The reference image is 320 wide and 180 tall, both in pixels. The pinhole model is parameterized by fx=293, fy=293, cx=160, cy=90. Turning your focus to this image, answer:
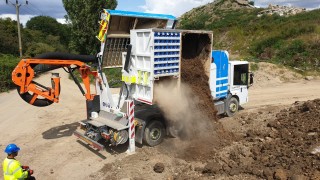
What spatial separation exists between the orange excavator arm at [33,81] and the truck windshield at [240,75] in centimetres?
544

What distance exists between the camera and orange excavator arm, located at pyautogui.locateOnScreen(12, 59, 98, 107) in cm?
856

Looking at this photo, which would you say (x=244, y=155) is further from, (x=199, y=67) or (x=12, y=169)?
(x=12, y=169)

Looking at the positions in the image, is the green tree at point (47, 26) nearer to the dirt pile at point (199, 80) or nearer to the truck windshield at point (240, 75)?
the truck windshield at point (240, 75)

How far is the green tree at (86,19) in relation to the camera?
27812 millimetres

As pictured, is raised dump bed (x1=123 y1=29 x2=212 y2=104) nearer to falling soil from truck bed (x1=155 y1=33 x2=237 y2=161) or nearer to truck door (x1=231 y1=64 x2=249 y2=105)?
falling soil from truck bed (x1=155 y1=33 x2=237 y2=161)

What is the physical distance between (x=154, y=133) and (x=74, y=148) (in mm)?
2628

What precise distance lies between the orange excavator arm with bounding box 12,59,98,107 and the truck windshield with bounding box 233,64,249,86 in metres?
5.44

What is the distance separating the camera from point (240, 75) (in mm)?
11789

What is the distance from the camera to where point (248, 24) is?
3959 centimetres

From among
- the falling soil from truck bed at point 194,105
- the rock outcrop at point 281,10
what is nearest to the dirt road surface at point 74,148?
the falling soil from truck bed at point 194,105

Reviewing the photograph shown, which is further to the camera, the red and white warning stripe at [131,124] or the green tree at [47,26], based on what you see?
the green tree at [47,26]

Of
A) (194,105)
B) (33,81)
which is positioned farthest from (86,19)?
(194,105)

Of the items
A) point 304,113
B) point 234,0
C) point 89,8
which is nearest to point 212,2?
point 234,0

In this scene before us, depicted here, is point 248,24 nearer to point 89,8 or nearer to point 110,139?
point 89,8
